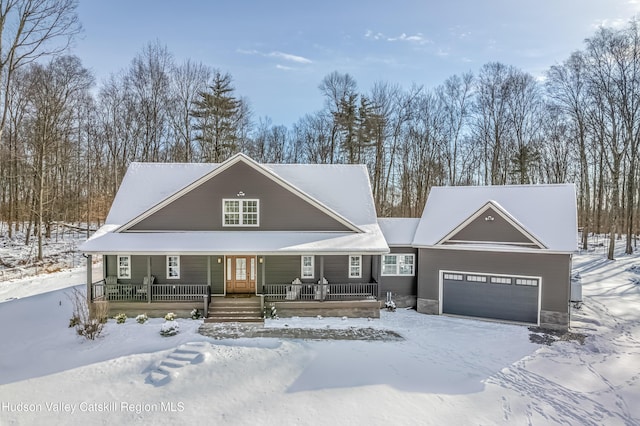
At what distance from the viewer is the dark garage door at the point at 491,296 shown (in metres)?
13.8

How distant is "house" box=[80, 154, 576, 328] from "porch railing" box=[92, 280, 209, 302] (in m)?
0.06

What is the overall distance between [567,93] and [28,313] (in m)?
37.9

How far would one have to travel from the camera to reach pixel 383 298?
1570 centimetres

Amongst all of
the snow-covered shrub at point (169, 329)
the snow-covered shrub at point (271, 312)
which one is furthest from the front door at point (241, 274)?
the snow-covered shrub at point (169, 329)

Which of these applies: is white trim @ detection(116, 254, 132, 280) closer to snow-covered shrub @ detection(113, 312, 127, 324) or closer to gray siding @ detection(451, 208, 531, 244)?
snow-covered shrub @ detection(113, 312, 127, 324)

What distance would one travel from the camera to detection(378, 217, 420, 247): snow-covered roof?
15648 millimetres

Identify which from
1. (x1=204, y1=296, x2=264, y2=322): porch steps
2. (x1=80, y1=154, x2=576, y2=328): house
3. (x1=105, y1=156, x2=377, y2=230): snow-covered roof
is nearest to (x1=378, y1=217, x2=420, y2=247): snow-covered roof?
(x1=80, y1=154, x2=576, y2=328): house

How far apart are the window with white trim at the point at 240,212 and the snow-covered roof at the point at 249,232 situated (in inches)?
19.1

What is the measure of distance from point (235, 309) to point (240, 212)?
4246 millimetres

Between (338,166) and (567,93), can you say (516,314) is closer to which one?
(338,166)

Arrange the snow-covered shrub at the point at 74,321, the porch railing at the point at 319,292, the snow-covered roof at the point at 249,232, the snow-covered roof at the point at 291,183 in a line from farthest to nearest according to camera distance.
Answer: the snow-covered roof at the point at 291,183 < the porch railing at the point at 319,292 < the snow-covered roof at the point at 249,232 < the snow-covered shrub at the point at 74,321

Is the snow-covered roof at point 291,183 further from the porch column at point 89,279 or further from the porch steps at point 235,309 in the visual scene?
the porch steps at point 235,309

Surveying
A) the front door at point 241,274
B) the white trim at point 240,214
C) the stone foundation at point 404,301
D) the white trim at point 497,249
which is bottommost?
the stone foundation at point 404,301

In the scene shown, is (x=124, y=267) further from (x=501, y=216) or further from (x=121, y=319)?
(x=501, y=216)
